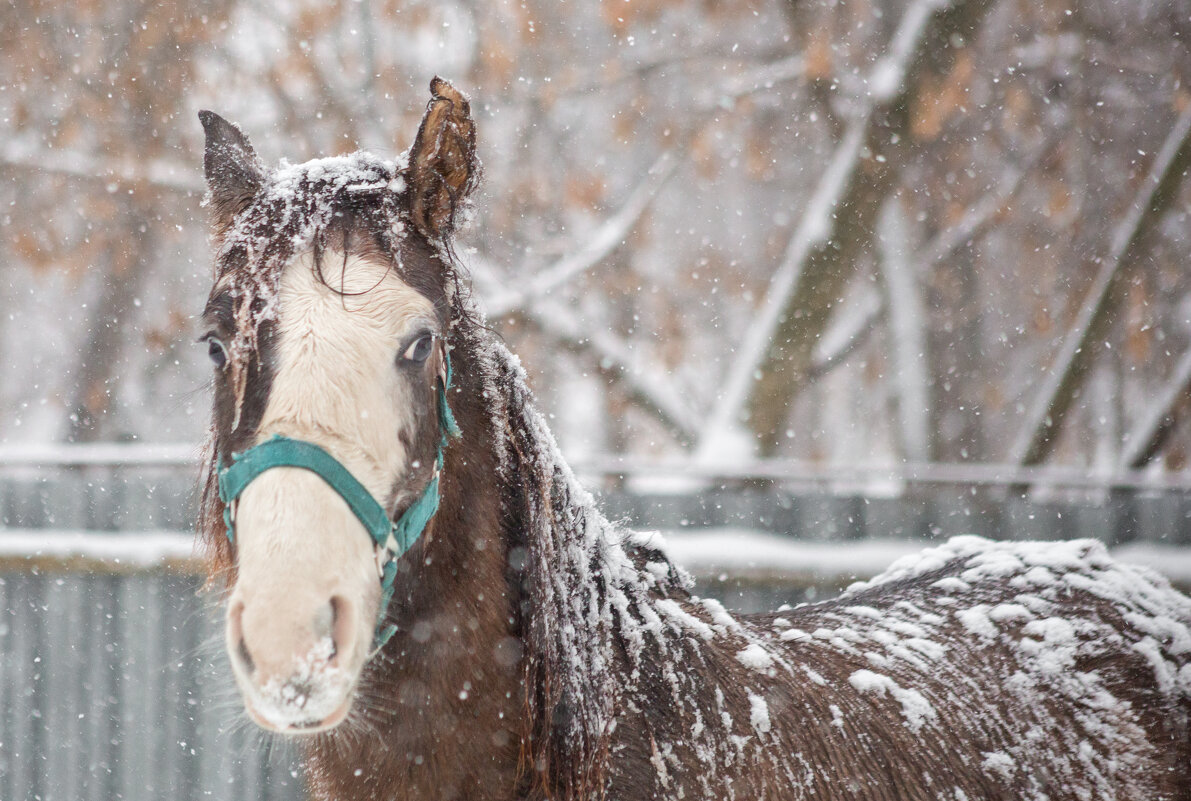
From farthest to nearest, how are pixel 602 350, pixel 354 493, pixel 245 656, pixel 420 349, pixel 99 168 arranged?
pixel 99 168 → pixel 602 350 → pixel 420 349 → pixel 354 493 → pixel 245 656

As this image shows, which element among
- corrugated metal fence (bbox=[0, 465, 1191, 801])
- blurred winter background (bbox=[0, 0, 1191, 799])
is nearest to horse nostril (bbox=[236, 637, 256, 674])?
blurred winter background (bbox=[0, 0, 1191, 799])

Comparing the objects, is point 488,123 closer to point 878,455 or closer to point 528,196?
point 528,196

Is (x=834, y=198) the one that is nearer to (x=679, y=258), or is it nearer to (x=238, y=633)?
(x=679, y=258)

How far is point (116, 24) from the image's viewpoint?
870cm

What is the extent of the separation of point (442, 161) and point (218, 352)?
1.91 feet

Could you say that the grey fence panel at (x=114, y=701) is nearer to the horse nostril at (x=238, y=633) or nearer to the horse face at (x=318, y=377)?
the horse face at (x=318, y=377)

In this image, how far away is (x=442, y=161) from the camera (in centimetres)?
176

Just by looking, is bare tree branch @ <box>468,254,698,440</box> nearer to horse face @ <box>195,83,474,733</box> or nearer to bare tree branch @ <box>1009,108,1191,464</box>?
bare tree branch @ <box>1009,108,1191,464</box>

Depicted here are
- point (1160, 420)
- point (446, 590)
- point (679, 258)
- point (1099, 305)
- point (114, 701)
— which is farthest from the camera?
point (679, 258)

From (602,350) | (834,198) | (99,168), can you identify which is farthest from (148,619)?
(99,168)

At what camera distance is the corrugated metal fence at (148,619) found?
4414 mm

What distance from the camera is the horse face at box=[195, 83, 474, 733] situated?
4.30 feet

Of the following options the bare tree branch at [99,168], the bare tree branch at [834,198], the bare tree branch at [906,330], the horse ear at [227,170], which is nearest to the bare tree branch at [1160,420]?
the bare tree branch at [906,330]

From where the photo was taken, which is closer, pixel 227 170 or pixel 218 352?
pixel 218 352
